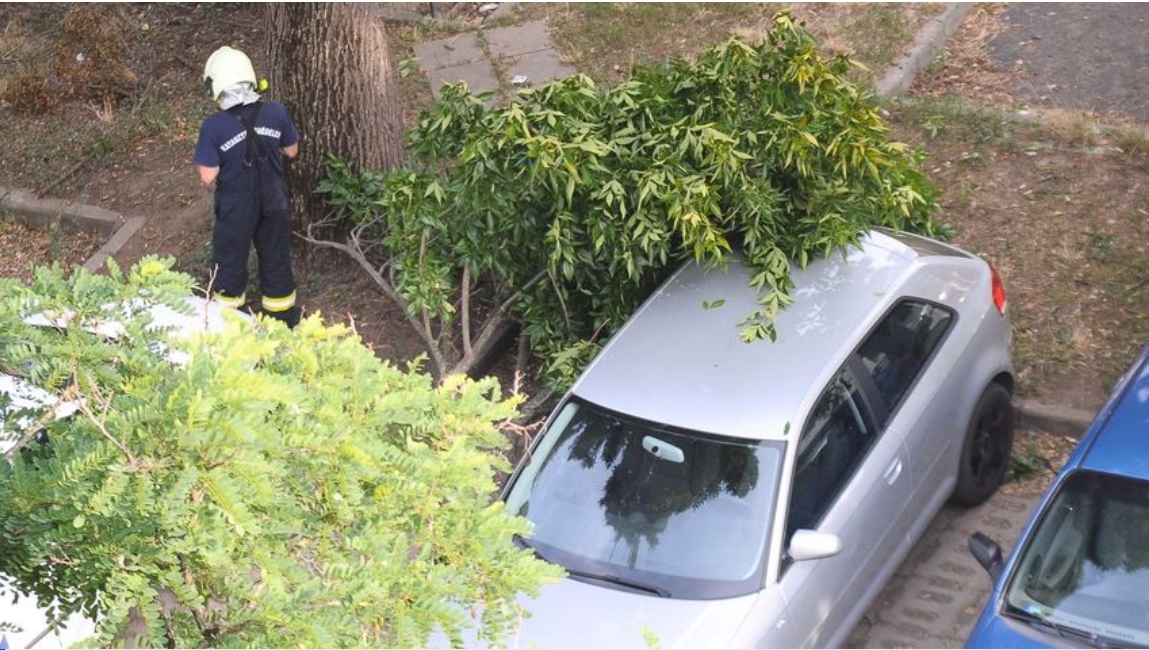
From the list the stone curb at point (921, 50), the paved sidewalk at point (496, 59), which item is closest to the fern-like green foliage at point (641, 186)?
the stone curb at point (921, 50)

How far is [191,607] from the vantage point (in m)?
2.93

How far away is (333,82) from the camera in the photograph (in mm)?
8523

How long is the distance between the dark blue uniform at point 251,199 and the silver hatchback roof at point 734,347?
2818 millimetres

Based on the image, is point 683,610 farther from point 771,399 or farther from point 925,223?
point 925,223

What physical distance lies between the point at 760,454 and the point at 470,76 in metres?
6.02

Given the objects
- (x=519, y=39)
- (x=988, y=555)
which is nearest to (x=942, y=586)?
(x=988, y=555)

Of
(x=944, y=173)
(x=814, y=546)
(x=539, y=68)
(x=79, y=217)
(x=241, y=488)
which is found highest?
(x=241, y=488)

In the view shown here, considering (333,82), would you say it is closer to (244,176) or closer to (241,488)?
(244,176)

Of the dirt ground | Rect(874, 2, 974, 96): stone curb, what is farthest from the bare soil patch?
Rect(874, 2, 974, 96): stone curb

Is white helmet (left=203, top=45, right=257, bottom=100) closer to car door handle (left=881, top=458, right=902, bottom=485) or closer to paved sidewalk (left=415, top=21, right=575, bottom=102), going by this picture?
paved sidewalk (left=415, top=21, right=575, bottom=102)

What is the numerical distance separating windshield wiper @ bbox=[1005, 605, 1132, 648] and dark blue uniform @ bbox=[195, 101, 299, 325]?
4798 mm

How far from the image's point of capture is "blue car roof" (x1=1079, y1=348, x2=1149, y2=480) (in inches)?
201

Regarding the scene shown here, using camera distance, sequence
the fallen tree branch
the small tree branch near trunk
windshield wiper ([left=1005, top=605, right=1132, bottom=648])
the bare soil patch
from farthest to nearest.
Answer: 1. the bare soil patch
2. the fallen tree branch
3. the small tree branch near trunk
4. windshield wiper ([left=1005, top=605, right=1132, bottom=648])

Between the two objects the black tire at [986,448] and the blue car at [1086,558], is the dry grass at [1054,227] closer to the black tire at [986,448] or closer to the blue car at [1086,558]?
the black tire at [986,448]
